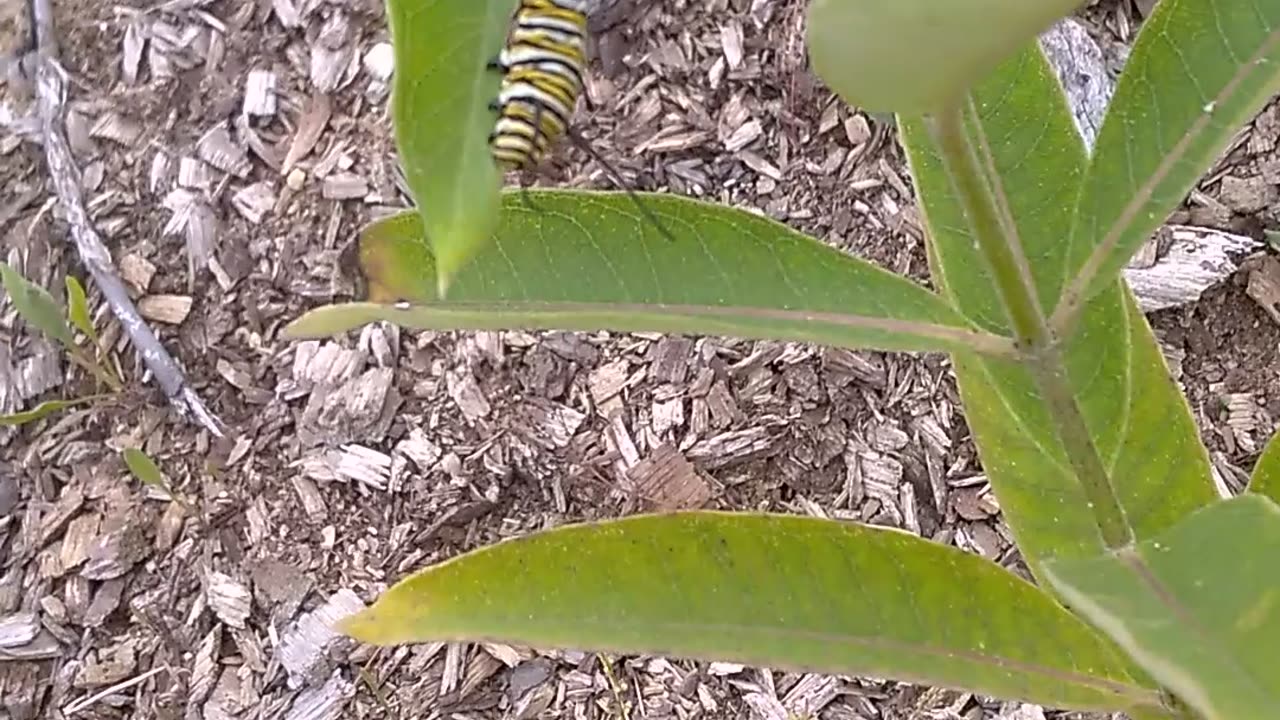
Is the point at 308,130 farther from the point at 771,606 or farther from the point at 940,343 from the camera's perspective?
the point at 940,343

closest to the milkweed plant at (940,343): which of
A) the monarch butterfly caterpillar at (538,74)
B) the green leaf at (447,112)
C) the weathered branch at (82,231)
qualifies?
the green leaf at (447,112)

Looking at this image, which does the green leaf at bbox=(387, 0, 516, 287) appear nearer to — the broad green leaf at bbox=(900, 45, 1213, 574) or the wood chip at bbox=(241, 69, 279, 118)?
the broad green leaf at bbox=(900, 45, 1213, 574)

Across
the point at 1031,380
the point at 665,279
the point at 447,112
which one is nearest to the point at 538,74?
the point at 665,279

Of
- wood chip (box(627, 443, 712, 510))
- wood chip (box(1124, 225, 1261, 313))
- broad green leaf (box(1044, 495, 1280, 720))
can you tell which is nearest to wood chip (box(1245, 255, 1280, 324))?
wood chip (box(1124, 225, 1261, 313))

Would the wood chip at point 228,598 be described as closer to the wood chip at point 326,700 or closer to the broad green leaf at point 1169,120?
the wood chip at point 326,700

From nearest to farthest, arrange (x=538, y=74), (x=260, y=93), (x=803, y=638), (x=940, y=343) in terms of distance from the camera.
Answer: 1. (x=940, y=343)
2. (x=803, y=638)
3. (x=538, y=74)
4. (x=260, y=93)

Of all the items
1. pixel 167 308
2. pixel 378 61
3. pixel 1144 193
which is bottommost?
pixel 167 308

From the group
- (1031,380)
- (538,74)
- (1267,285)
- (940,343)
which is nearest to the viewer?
(940,343)
